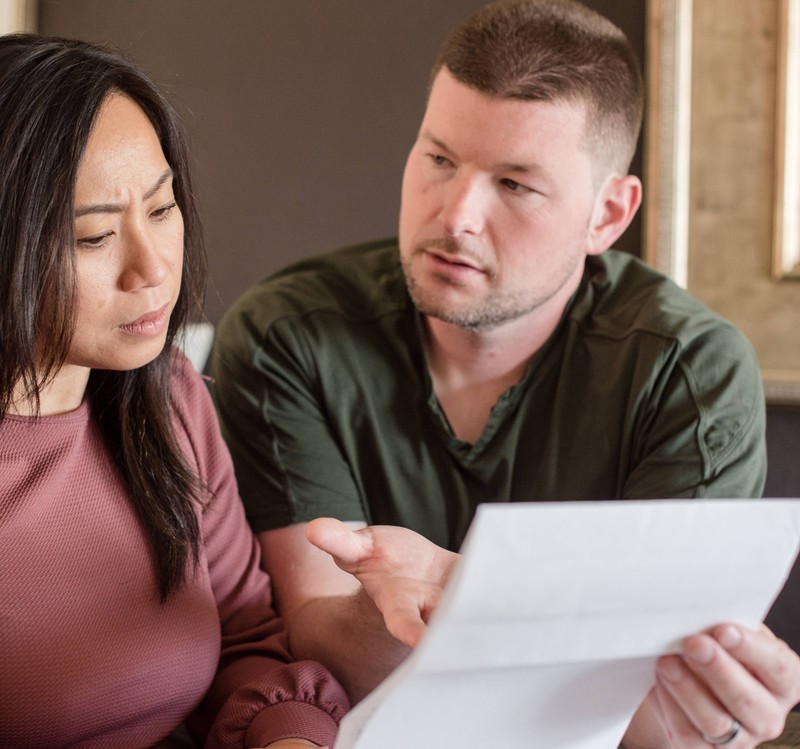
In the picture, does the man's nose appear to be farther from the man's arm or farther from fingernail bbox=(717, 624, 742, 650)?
fingernail bbox=(717, 624, 742, 650)

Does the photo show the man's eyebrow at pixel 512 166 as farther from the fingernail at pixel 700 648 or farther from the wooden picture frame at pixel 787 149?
the fingernail at pixel 700 648

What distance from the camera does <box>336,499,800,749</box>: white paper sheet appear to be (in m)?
0.64

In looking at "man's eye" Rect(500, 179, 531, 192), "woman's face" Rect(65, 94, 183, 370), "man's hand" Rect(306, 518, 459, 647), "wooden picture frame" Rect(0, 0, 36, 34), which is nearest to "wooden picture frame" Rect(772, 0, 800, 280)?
"man's eye" Rect(500, 179, 531, 192)

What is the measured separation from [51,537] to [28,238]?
0.30 m

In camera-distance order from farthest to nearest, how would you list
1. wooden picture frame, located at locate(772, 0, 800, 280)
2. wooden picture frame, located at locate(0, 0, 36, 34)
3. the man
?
wooden picture frame, located at locate(0, 0, 36, 34) → wooden picture frame, located at locate(772, 0, 800, 280) → the man

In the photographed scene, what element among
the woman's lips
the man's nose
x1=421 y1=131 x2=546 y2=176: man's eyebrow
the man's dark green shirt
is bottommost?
the man's dark green shirt

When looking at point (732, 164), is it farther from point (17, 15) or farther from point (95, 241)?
point (17, 15)

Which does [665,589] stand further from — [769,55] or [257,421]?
[769,55]

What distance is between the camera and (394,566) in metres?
0.97

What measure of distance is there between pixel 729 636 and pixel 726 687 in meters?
0.06

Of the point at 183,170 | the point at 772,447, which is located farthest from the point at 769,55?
the point at 183,170

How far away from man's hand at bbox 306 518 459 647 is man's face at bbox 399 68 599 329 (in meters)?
0.54

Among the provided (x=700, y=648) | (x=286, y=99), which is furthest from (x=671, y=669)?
(x=286, y=99)

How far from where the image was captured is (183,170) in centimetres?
111
